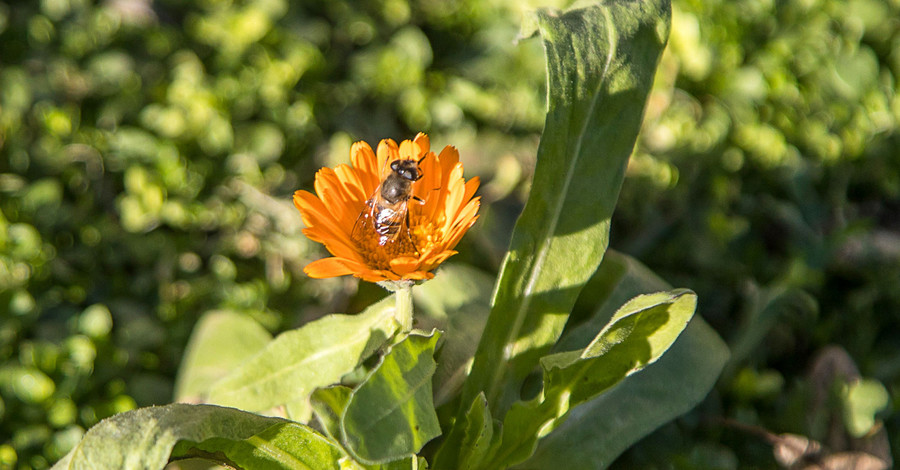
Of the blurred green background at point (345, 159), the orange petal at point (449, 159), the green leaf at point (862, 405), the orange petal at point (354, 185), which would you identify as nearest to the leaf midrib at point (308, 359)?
the orange petal at point (354, 185)

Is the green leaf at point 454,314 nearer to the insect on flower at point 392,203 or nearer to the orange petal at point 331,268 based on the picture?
the insect on flower at point 392,203

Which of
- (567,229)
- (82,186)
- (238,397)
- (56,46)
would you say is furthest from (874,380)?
(56,46)

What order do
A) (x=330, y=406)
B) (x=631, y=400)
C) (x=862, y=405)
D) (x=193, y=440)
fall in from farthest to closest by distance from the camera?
(x=862, y=405) < (x=631, y=400) < (x=330, y=406) < (x=193, y=440)

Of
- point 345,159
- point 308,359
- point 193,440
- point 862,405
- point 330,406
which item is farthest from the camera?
point 345,159

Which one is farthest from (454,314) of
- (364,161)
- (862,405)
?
(862,405)

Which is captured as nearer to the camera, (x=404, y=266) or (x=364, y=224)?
(x=404, y=266)

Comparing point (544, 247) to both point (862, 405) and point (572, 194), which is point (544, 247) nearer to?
point (572, 194)

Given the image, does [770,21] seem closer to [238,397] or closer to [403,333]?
[403,333]
